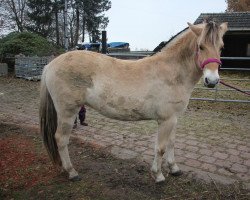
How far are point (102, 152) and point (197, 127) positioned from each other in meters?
2.47

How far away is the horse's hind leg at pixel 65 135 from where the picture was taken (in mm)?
3746

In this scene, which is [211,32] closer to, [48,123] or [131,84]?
[131,84]

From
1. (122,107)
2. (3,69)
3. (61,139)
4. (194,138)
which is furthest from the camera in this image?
(3,69)

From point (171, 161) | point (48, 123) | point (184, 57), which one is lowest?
point (171, 161)

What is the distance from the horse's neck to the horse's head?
1.10 ft

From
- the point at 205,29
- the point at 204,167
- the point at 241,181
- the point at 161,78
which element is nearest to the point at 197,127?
the point at 204,167

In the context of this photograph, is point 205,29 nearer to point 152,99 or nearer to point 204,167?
point 152,99

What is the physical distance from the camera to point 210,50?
3.14 m

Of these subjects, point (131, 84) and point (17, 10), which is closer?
point (131, 84)

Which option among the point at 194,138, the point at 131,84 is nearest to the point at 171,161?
the point at 131,84

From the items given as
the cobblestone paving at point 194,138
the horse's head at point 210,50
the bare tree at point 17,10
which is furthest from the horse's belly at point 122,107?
the bare tree at point 17,10

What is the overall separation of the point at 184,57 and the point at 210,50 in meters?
0.54

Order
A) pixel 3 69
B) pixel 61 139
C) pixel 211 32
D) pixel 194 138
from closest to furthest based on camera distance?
pixel 211 32 → pixel 61 139 → pixel 194 138 → pixel 3 69

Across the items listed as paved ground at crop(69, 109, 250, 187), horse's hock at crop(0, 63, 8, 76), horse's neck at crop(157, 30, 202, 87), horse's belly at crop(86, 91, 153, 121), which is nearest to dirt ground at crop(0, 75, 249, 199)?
paved ground at crop(69, 109, 250, 187)
